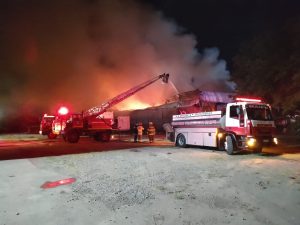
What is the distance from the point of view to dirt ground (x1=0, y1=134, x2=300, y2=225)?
16.0 ft

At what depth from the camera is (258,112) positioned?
1242cm

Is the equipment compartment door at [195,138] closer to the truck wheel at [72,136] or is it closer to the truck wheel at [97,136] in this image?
the truck wheel at [97,136]

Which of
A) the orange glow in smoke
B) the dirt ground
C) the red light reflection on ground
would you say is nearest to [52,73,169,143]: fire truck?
the dirt ground

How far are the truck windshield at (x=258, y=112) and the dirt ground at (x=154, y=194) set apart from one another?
277 cm

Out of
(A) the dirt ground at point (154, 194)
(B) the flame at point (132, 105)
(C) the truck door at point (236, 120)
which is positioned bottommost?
(A) the dirt ground at point (154, 194)

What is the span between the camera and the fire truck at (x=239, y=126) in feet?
39.1

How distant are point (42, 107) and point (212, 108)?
896 inches

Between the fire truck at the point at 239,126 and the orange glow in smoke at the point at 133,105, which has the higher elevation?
the orange glow in smoke at the point at 133,105

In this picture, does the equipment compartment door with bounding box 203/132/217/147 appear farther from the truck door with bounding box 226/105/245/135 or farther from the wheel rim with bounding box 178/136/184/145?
the wheel rim with bounding box 178/136/184/145

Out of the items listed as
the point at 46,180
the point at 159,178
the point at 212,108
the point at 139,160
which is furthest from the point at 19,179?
the point at 212,108

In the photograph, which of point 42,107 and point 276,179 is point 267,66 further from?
point 42,107

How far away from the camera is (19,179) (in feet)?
25.8

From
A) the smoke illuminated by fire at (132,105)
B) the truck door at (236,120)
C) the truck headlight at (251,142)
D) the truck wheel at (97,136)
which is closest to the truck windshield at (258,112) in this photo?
the truck door at (236,120)

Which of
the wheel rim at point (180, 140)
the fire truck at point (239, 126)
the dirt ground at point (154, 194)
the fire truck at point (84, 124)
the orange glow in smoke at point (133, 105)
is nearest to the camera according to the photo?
the dirt ground at point (154, 194)
